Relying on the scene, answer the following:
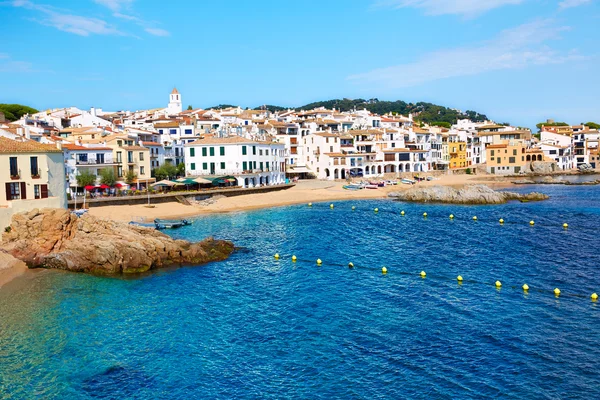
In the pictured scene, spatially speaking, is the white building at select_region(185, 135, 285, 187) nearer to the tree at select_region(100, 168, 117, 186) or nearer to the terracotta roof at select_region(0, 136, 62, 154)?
the tree at select_region(100, 168, 117, 186)

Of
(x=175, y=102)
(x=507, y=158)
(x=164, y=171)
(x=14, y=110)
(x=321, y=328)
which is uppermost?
(x=175, y=102)

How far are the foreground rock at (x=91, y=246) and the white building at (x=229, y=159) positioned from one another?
40131mm

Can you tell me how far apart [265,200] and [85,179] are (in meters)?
22.8

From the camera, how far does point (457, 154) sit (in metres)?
132

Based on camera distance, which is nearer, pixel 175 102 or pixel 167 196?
pixel 167 196

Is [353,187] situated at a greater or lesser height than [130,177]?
lesser

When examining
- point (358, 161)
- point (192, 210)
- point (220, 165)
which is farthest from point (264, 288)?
point (358, 161)

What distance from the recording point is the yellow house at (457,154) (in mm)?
131000

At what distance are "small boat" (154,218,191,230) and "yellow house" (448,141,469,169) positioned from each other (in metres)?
89.9

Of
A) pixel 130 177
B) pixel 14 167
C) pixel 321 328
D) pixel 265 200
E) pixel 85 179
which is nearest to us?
pixel 321 328

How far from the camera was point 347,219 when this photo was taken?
59812 millimetres

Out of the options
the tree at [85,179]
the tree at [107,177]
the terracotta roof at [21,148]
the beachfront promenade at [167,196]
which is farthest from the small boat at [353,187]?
the terracotta roof at [21,148]

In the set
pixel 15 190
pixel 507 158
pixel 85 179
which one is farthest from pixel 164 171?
pixel 507 158

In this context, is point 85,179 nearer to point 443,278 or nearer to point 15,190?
point 15,190
